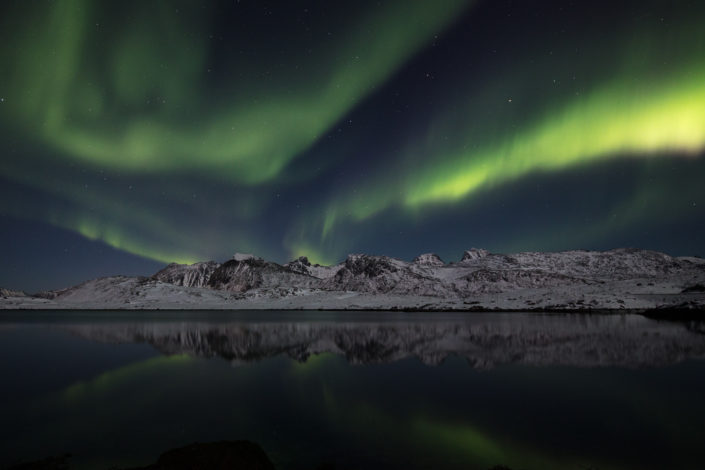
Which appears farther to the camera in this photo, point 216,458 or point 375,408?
point 375,408

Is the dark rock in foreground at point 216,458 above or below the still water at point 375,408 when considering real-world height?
above

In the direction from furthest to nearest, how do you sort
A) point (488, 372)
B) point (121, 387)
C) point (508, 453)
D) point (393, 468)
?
1. point (488, 372)
2. point (121, 387)
3. point (508, 453)
4. point (393, 468)

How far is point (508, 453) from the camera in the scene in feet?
44.0

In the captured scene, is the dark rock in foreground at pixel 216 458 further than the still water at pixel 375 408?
No

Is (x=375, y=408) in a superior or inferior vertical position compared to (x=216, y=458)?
inferior

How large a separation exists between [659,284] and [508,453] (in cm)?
16131

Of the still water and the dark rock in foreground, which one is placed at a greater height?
the dark rock in foreground

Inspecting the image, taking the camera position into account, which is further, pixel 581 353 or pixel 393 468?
pixel 581 353


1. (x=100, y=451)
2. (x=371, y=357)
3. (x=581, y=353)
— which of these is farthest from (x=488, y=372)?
(x=100, y=451)

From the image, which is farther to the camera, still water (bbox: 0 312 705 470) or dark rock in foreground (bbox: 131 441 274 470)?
still water (bbox: 0 312 705 470)

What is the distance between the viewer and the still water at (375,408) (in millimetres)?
13398

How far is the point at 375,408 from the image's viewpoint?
1930 centimetres

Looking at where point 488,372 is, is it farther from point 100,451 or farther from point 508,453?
point 100,451

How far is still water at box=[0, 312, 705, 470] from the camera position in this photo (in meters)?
13.4
